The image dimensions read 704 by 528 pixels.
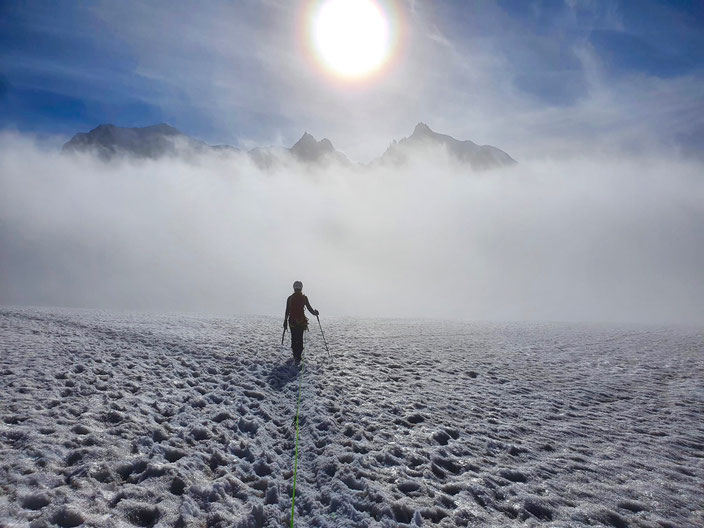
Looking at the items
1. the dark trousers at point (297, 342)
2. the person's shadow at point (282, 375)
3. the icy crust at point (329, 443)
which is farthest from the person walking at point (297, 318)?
the icy crust at point (329, 443)

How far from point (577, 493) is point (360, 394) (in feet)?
20.9

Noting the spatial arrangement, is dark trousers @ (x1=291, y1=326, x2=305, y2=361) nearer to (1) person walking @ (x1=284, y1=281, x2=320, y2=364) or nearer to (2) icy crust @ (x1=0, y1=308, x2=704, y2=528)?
(1) person walking @ (x1=284, y1=281, x2=320, y2=364)

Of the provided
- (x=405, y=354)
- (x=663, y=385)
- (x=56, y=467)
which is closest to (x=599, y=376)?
(x=663, y=385)

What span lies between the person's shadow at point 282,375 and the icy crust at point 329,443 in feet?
0.39

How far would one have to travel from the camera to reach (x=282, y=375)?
13.6m

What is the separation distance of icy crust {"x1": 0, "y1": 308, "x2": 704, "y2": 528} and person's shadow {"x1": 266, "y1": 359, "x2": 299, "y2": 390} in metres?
0.12

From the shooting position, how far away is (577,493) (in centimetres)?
637

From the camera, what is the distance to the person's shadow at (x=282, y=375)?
12.5 metres

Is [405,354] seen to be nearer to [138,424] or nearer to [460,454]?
[460,454]

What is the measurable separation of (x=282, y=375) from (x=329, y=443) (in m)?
6.03

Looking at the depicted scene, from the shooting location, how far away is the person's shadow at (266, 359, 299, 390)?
493 inches

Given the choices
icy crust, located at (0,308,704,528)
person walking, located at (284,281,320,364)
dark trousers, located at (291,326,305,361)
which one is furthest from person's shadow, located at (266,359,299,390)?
person walking, located at (284,281,320,364)

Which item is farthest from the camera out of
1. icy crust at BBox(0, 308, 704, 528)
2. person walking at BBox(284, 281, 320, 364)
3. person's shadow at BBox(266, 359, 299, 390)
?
person walking at BBox(284, 281, 320, 364)

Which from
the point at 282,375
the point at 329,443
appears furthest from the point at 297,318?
the point at 329,443
